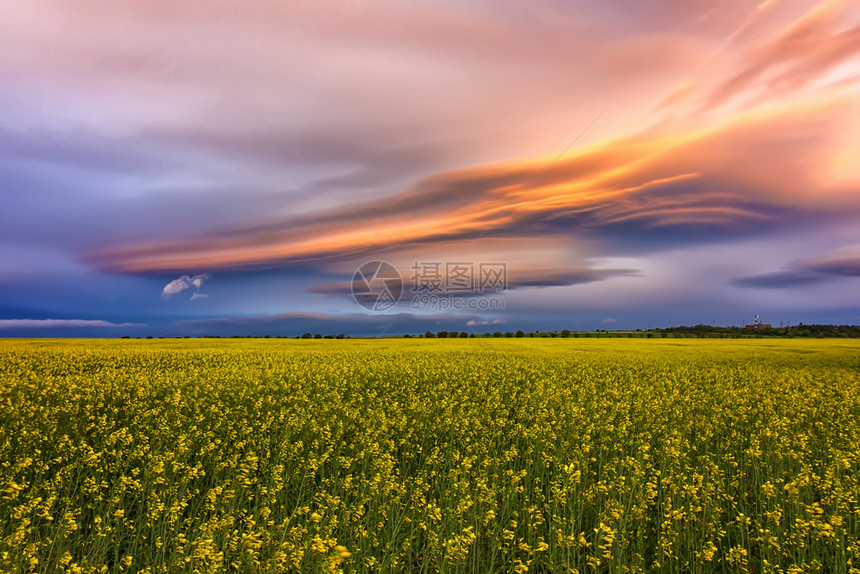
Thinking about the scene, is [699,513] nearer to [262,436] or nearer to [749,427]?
[749,427]

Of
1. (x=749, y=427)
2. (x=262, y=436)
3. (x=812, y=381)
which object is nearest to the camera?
(x=262, y=436)

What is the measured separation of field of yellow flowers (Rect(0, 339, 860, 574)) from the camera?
5.04 metres

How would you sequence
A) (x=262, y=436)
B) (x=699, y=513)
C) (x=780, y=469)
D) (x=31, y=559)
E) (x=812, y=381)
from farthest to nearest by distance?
(x=812, y=381)
(x=262, y=436)
(x=780, y=469)
(x=699, y=513)
(x=31, y=559)

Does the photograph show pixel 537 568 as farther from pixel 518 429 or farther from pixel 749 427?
pixel 749 427

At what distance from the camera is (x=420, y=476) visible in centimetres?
702

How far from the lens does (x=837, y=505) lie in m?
5.85

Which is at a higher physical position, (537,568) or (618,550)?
(618,550)

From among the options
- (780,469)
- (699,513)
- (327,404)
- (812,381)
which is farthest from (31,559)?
(812,381)

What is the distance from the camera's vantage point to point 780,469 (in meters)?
7.85

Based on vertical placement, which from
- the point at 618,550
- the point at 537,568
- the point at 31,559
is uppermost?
the point at 31,559

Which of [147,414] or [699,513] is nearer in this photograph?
[699,513]

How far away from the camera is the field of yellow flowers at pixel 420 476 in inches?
198

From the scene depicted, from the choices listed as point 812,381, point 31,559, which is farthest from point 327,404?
point 812,381

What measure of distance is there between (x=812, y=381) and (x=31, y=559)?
24.5 meters
